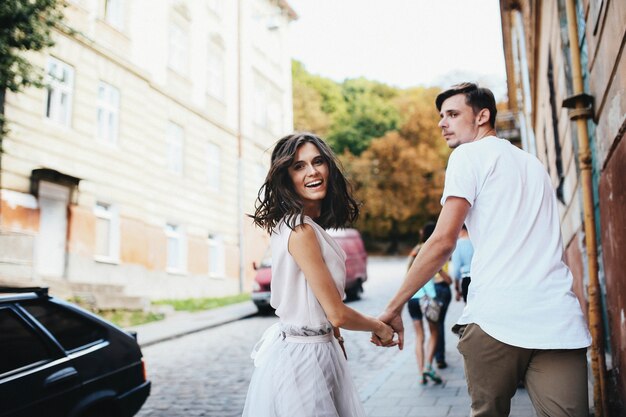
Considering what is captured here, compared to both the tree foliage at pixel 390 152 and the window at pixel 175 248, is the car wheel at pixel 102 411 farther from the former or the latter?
the tree foliage at pixel 390 152

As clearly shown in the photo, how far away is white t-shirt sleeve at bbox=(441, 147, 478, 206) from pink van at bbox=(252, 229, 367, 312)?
1304 cm

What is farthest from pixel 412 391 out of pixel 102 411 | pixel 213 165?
pixel 213 165

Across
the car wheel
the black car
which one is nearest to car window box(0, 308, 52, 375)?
the black car

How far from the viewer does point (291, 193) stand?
2697mm

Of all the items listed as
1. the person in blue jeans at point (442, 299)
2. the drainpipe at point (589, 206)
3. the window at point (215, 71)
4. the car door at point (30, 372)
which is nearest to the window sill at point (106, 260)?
the window at point (215, 71)

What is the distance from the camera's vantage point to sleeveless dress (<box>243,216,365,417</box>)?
2438mm

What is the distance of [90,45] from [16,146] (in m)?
4.02

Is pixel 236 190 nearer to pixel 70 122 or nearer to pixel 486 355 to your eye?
pixel 70 122

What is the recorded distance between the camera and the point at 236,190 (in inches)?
977

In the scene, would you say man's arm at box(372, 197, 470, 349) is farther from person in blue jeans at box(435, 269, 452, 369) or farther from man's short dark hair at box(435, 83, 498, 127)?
person in blue jeans at box(435, 269, 452, 369)

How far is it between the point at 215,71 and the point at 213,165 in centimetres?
386

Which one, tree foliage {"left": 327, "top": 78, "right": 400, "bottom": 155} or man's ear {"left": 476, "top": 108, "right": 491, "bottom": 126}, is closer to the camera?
man's ear {"left": 476, "top": 108, "right": 491, "bottom": 126}

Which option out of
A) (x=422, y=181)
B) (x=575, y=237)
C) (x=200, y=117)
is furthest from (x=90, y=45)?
(x=422, y=181)

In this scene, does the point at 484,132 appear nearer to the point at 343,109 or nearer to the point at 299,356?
the point at 299,356
